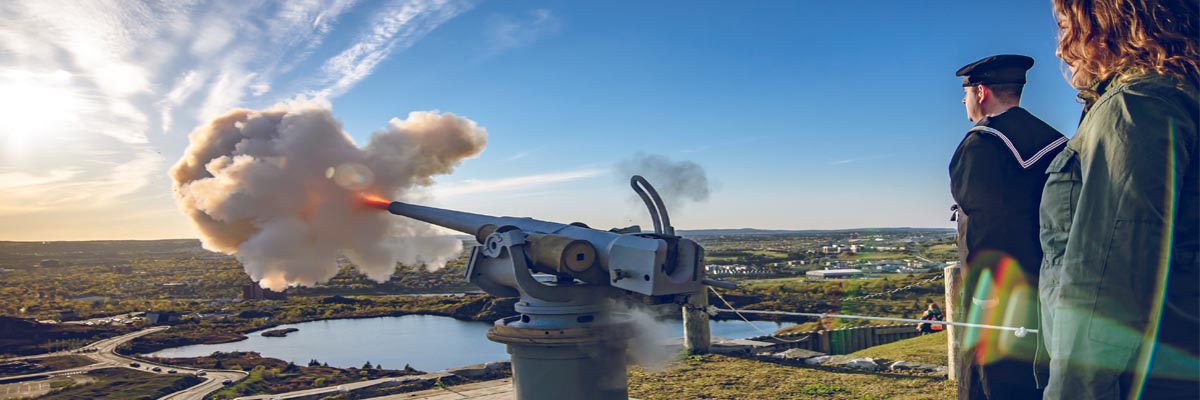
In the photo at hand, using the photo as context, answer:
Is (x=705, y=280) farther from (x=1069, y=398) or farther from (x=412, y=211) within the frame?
(x=412, y=211)

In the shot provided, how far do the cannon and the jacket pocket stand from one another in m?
1.95

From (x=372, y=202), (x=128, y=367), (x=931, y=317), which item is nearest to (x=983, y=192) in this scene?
(x=372, y=202)

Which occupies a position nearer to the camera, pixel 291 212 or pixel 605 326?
pixel 605 326

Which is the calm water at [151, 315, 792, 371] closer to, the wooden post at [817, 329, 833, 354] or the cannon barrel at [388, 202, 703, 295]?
the wooden post at [817, 329, 833, 354]

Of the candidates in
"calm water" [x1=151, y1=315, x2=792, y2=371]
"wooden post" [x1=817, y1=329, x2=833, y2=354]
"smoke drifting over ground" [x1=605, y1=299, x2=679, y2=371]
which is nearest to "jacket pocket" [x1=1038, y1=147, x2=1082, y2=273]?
"smoke drifting over ground" [x1=605, y1=299, x2=679, y2=371]

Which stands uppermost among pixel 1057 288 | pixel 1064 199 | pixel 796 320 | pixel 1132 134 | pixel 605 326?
pixel 1132 134

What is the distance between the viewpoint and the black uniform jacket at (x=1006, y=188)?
311cm

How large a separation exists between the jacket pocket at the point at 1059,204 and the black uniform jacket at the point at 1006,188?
1.30 meters

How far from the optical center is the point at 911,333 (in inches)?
495

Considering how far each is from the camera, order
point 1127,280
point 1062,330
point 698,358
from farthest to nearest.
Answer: point 698,358 < point 1062,330 < point 1127,280

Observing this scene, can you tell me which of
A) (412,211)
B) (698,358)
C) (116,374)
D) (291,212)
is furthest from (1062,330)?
(116,374)

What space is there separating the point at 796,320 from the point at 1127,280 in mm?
22608

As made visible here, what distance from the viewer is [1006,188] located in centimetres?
312

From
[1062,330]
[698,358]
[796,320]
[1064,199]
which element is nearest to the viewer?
[1062,330]
